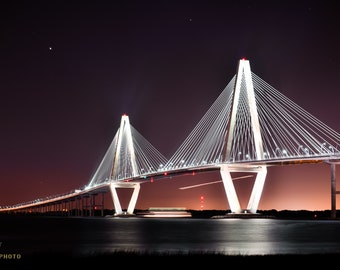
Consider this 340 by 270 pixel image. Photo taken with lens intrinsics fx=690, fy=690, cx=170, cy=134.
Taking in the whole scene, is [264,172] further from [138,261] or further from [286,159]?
[138,261]

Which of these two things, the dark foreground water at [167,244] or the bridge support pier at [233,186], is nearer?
the dark foreground water at [167,244]

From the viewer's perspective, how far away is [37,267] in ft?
62.7

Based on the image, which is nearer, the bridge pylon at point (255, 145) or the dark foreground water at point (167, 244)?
the dark foreground water at point (167, 244)

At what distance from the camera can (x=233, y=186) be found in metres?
68.7

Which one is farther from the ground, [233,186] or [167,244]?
[233,186]

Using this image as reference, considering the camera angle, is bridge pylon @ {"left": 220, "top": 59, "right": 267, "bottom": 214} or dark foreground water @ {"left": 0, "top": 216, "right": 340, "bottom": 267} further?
bridge pylon @ {"left": 220, "top": 59, "right": 267, "bottom": 214}

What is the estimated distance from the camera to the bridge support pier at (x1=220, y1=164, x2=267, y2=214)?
68.1 metres

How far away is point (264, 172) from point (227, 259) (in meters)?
48.0

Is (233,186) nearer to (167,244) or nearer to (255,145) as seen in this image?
(255,145)

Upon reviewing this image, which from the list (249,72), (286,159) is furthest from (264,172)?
(249,72)

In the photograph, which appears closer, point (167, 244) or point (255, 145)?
point (167, 244)

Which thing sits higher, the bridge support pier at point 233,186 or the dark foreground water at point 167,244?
the bridge support pier at point 233,186

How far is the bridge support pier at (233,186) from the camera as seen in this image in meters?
68.1

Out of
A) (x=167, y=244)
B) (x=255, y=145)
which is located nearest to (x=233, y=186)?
(x=255, y=145)
